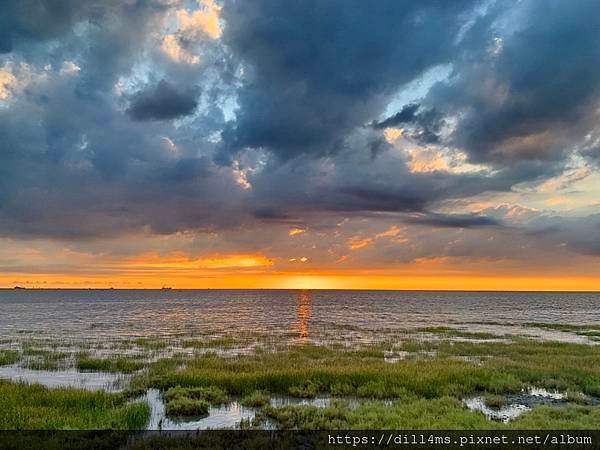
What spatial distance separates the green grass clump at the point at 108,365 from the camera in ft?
104

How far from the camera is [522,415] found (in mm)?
18844

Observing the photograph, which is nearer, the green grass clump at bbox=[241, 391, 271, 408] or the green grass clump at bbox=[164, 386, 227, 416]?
the green grass clump at bbox=[164, 386, 227, 416]

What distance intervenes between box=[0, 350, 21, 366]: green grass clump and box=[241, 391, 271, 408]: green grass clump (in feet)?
78.2

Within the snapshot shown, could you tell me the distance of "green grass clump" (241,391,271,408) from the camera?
21.6 m

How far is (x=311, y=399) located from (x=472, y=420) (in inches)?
329

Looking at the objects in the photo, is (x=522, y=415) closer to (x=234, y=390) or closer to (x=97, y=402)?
(x=234, y=390)

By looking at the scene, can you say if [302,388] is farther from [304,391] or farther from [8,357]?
[8,357]

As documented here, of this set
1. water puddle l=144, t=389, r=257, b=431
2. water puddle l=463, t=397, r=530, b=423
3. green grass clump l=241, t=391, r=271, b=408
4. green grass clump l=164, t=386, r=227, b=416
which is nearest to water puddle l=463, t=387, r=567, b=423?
water puddle l=463, t=397, r=530, b=423

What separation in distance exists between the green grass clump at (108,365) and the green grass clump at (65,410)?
28.0 ft

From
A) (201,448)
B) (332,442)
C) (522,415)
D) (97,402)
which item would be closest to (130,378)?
(97,402)

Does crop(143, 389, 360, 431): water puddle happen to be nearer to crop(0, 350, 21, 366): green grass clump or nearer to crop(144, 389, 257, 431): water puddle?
crop(144, 389, 257, 431): water puddle

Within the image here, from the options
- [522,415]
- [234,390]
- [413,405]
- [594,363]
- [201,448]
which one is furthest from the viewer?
[594,363]

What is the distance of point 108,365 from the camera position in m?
33.0

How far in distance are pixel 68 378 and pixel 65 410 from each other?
10.6 metres
